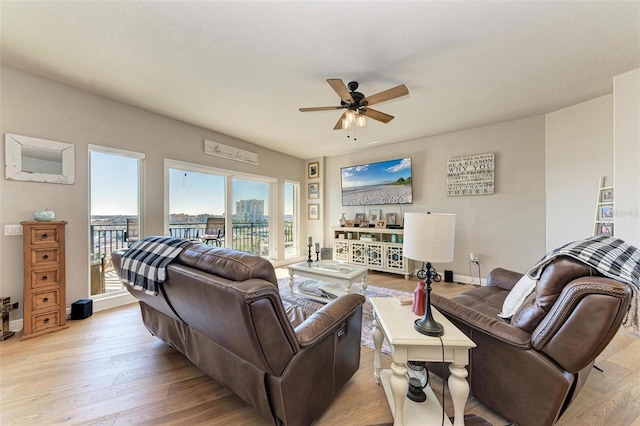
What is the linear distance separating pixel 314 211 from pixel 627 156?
15.9 ft

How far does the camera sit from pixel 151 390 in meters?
1.62

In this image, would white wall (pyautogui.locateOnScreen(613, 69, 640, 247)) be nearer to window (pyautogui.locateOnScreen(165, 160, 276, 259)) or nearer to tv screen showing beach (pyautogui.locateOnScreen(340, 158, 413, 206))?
tv screen showing beach (pyautogui.locateOnScreen(340, 158, 413, 206))

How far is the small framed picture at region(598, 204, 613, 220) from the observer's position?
9.08ft

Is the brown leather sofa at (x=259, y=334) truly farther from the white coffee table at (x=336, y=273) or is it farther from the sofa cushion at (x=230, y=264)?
the white coffee table at (x=336, y=273)

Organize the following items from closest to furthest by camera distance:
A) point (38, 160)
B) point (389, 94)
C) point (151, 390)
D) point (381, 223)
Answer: point (151, 390) < point (389, 94) < point (38, 160) < point (381, 223)

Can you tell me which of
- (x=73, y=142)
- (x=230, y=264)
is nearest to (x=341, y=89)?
(x=230, y=264)

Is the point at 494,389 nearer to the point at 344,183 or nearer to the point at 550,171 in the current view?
the point at 550,171

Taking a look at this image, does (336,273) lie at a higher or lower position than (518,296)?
lower

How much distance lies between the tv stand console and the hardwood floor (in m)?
2.50

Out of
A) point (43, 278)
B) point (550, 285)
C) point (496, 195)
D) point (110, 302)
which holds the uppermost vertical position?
point (496, 195)

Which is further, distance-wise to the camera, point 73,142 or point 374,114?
point 73,142

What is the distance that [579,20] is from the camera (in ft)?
5.64

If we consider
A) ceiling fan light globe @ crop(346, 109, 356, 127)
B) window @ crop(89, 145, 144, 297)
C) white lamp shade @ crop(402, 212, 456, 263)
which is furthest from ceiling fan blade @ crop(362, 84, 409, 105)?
window @ crop(89, 145, 144, 297)

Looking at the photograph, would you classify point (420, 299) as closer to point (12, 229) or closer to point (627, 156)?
point (627, 156)
